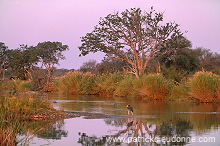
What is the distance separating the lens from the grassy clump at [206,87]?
24812 millimetres

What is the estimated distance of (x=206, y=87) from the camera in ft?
81.4

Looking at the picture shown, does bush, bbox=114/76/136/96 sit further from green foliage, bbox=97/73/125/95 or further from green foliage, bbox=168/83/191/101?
green foliage, bbox=168/83/191/101

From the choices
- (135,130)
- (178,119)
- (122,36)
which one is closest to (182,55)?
(122,36)

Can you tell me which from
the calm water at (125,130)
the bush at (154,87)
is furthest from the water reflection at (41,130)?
the bush at (154,87)

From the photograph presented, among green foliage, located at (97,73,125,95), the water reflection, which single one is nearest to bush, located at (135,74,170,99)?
green foliage, located at (97,73,125,95)

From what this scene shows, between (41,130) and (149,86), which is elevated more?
(149,86)

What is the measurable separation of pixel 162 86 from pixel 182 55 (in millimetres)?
24774

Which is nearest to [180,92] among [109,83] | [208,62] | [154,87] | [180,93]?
[180,93]

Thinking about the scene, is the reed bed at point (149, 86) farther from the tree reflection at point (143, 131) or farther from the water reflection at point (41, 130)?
the water reflection at point (41, 130)

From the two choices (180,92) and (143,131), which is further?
(180,92)

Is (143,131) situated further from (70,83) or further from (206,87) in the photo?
(70,83)

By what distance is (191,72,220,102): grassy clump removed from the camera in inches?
977

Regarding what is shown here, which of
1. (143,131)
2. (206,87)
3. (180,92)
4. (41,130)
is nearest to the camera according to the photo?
(143,131)

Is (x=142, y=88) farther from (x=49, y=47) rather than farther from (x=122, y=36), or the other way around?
(x=49, y=47)
